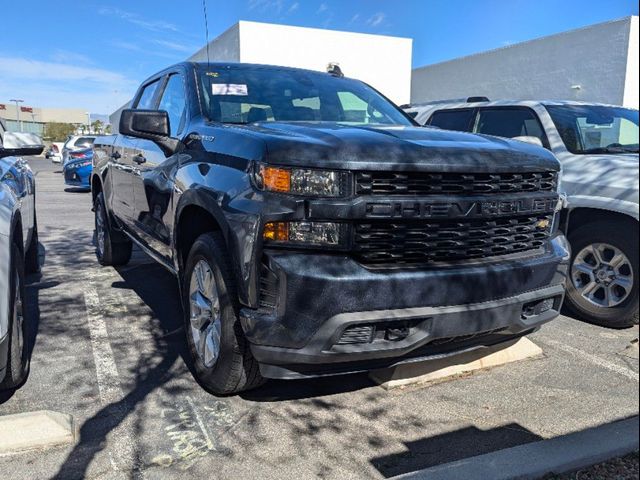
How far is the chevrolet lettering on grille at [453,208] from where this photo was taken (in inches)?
108

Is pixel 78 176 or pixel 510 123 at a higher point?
pixel 510 123

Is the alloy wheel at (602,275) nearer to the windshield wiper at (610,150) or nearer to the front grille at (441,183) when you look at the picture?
the windshield wiper at (610,150)

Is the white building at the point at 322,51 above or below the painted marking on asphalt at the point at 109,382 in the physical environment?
above

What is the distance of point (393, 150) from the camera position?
9.29 ft

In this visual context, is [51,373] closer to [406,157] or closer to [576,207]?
[406,157]

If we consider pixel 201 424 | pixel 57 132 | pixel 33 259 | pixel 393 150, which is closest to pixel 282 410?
pixel 201 424

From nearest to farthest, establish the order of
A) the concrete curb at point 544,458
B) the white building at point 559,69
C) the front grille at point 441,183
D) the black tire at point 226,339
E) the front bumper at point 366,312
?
1. the concrete curb at point 544,458
2. the front bumper at point 366,312
3. the front grille at point 441,183
4. the black tire at point 226,339
5. the white building at point 559,69

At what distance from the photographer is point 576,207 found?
5.00 m

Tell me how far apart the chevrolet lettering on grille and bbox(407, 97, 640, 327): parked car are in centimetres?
132

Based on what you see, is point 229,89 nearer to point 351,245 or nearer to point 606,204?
point 351,245

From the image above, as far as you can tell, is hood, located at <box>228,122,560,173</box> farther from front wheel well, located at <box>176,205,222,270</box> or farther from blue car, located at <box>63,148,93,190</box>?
blue car, located at <box>63,148,93,190</box>

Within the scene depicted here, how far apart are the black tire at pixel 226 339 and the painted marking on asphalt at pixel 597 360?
242cm

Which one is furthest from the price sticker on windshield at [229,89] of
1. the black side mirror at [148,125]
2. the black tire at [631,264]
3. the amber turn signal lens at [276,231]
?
the black tire at [631,264]

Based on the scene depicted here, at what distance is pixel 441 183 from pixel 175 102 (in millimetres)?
2502
